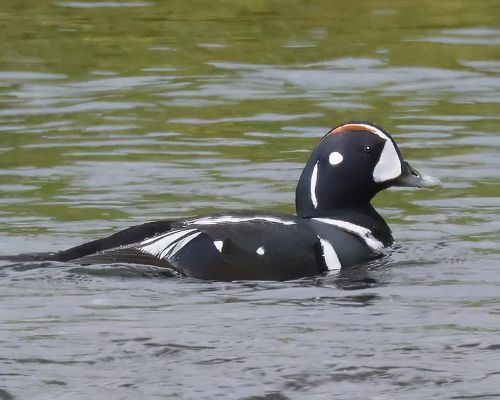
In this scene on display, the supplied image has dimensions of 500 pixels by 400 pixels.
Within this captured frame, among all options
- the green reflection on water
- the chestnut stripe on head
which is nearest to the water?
the green reflection on water

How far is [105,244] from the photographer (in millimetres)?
10797

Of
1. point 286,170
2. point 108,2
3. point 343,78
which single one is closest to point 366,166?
point 286,170

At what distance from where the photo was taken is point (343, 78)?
18031mm

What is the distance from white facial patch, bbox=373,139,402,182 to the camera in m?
11.5

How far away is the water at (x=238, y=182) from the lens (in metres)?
8.67

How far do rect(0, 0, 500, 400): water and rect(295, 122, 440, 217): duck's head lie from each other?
507 millimetres

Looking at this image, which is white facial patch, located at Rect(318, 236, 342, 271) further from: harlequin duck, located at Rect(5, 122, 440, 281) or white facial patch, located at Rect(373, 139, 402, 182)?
white facial patch, located at Rect(373, 139, 402, 182)

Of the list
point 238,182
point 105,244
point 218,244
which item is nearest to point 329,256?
point 218,244

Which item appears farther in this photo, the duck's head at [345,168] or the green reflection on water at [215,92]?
the green reflection on water at [215,92]

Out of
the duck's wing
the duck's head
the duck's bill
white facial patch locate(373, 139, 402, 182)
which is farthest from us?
the duck's bill

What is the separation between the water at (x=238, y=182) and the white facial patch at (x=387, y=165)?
485mm

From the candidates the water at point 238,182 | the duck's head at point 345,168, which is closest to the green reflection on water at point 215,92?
the water at point 238,182

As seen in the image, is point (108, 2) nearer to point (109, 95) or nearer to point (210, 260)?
point (109, 95)

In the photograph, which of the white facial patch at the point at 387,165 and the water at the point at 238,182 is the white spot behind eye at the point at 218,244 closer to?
the water at the point at 238,182
